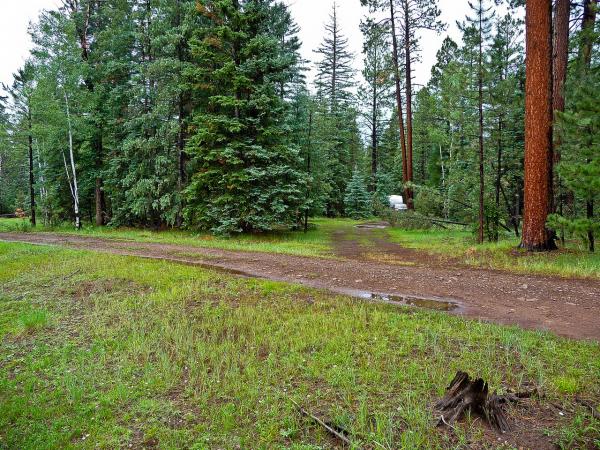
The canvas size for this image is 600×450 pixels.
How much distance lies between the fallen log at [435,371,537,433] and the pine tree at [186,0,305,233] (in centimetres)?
1260

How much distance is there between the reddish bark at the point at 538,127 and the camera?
9.55 metres

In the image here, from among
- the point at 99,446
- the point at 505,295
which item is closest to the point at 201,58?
the point at 505,295

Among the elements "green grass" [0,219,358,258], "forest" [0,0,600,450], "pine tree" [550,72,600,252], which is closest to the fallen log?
"forest" [0,0,600,450]

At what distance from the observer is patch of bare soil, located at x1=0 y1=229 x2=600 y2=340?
17.7 feet

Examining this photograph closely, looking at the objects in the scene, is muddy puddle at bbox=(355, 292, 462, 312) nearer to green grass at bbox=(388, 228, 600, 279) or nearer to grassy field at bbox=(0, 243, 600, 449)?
grassy field at bbox=(0, 243, 600, 449)

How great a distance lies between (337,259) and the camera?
10.6 metres

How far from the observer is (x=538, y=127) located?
979 cm

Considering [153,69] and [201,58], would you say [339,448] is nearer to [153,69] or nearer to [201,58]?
[201,58]

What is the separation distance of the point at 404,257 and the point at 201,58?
13.2 metres

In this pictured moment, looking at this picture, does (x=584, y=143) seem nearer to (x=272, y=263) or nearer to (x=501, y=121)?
(x=501, y=121)

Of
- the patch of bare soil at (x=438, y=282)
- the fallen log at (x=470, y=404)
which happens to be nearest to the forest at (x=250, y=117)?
the patch of bare soil at (x=438, y=282)

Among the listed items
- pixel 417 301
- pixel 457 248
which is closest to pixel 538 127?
pixel 457 248

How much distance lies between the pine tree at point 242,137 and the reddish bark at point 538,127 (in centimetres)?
876

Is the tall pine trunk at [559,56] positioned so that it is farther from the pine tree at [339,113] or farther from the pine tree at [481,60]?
the pine tree at [339,113]
